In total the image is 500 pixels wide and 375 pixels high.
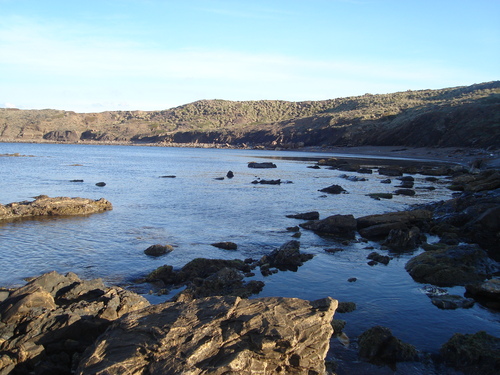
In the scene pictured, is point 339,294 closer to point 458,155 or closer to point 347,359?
point 347,359

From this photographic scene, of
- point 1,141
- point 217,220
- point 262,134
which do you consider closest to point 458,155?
point 217,220

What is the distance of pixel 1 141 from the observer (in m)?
164

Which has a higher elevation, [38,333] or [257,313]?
[257,313]

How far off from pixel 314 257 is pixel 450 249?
17.0 ft

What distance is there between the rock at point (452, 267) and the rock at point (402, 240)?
248cm

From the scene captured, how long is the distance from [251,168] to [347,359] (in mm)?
59699

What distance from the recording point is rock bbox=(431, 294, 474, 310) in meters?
12.1

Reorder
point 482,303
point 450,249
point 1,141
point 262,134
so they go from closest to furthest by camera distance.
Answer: point 482,303 → point 450,249 → point 262,134 → point 1,141

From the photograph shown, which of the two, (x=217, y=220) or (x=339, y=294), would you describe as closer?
(x=339, y=294)

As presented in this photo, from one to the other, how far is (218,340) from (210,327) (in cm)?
32

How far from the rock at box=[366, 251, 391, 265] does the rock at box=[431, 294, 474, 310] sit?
360cm

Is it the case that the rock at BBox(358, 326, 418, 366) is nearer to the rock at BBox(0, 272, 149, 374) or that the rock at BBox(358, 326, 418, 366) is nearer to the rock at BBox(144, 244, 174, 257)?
the rock at BBox(0, 272, 149, 374)

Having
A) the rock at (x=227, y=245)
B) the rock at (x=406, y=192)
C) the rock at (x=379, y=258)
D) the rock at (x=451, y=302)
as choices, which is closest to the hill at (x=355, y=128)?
the rock at (x=406, y=192)

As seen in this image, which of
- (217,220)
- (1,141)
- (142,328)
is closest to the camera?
(142,328)
